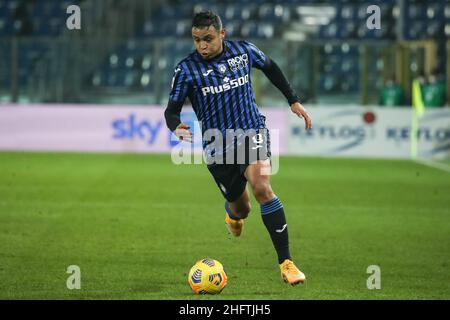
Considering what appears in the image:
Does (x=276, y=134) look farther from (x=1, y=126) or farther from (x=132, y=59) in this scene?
(x=1, y=126)

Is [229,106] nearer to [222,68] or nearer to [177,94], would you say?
[222,68]

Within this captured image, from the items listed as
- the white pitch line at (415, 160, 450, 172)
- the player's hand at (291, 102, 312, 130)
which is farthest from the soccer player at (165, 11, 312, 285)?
the white pitch line at (415, 160, 450, 172)

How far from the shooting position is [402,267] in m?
8.12

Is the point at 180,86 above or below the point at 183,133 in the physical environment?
above

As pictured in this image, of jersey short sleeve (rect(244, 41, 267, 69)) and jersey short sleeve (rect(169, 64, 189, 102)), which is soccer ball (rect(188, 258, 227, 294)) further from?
jersey short sleeve (rect(244, 41, 267, 69))

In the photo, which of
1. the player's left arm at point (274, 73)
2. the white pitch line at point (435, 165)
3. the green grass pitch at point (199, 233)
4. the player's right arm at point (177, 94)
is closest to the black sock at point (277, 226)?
the green grass pitch at point (199, 233)

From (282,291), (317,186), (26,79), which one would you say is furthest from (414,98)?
(282,291)

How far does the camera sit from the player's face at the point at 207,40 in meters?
7.26

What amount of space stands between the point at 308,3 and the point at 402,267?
18.4m

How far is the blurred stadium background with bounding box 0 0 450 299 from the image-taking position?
7.95 metres

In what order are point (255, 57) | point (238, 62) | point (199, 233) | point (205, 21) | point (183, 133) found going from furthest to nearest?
point (199, 233) < point (255, 57) < point (238, 62) < point (205, 21) < point (183, 133)

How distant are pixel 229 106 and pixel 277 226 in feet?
3.50

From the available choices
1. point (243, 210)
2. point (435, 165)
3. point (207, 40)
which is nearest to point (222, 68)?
point (207, 40)

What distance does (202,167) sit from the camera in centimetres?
1844
